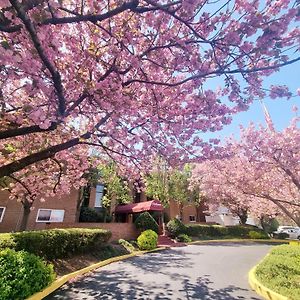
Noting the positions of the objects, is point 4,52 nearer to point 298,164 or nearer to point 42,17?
point 42,17

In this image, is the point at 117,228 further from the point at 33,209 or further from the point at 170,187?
the point at 170,187

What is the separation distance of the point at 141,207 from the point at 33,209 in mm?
9874

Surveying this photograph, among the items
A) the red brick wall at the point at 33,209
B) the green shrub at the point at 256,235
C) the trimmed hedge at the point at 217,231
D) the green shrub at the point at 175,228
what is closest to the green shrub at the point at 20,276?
the red brick wall at the point at 33,209

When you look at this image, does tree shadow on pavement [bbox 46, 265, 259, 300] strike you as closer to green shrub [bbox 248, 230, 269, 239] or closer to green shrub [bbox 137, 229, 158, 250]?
green shrub [bbox 137, 229, 158, 250]

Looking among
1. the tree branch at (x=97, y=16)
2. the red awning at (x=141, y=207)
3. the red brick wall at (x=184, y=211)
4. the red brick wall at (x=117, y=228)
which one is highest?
the red brick wall at (x=184, y=211)

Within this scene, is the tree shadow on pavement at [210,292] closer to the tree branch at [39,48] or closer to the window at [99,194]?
the tree branch at [39,48]

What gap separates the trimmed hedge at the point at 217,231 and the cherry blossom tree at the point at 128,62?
22.2m

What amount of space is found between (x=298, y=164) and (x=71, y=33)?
1014 cm

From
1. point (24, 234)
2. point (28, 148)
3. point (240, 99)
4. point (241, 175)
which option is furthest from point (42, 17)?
point (241, 175)

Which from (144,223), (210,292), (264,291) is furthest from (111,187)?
(264,291)

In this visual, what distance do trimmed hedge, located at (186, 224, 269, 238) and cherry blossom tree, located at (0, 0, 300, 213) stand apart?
2219cm

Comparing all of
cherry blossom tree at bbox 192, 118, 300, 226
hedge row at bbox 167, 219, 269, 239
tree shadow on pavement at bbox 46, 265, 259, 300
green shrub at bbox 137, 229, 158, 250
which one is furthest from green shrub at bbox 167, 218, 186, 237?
tree shadow on pavement at bbox 46, 265, 259, 300

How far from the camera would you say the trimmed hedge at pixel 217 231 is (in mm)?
27966

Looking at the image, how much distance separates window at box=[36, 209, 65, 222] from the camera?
64.6 ft
